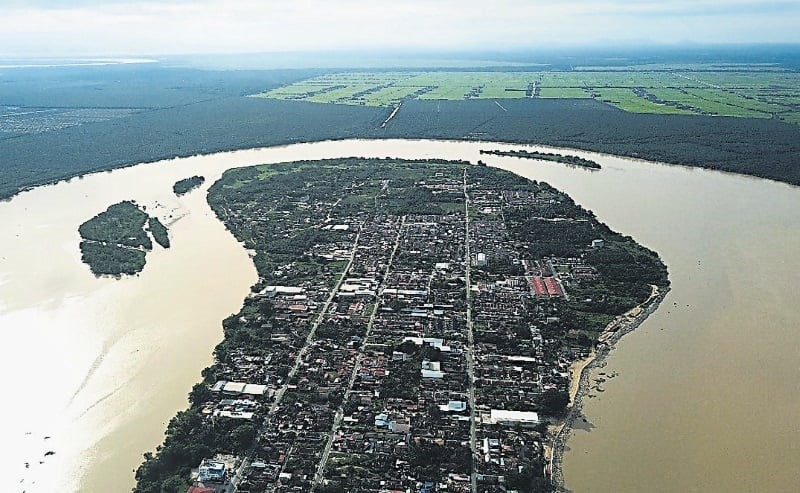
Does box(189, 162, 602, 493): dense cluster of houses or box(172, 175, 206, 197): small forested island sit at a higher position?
box(189, 162, 602, 493): dense cluster of houses

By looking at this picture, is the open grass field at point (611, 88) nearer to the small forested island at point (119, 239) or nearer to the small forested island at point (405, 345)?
the small forested island at point (405, 345)

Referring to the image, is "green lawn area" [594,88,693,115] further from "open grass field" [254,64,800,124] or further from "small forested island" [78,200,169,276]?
"small forested island" [78,200,169,276]

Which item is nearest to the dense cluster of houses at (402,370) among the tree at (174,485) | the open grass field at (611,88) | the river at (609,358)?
the tree at (174,485)

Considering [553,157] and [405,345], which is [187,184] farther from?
[405,345]

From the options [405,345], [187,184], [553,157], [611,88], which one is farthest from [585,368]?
[611,88]

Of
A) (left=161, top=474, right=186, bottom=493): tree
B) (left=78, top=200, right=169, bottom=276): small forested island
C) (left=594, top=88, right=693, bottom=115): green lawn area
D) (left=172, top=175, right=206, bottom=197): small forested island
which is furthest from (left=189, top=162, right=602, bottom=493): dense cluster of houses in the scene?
(left=594, top=88, right=693, bottom=115): green lawn area

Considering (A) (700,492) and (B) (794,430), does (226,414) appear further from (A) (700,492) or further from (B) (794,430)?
(B) (794,430)
